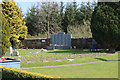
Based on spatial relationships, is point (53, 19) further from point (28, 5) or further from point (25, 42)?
point (25, 42)

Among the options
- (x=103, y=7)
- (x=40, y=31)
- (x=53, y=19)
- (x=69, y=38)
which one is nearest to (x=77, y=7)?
(x=53, y=19)

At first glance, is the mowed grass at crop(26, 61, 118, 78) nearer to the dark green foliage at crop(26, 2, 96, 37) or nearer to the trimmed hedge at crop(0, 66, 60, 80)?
the trimmed hedge at crop(0, 66, 60, 80)

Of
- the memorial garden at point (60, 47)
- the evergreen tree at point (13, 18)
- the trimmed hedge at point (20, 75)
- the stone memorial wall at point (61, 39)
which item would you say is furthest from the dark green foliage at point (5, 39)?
the stone memorial wall at point (61, 39)

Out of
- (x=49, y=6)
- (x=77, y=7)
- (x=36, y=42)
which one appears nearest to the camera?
(x=36, y=42)

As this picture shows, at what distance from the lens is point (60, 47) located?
2716 centimetres

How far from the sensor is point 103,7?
63.8 feet

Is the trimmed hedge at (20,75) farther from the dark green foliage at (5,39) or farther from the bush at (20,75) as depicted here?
the dark green foliage at (5,39)

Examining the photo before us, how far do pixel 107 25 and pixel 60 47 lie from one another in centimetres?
1011

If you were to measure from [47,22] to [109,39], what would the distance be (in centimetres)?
2212

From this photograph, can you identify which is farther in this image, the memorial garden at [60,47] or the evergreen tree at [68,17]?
the evergreen tree at [68,17]

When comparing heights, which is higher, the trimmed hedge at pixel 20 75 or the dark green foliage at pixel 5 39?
the dark green foliage at pixel 5 39

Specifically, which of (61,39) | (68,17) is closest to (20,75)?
(61,39)

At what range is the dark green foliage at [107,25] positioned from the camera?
1859 cm

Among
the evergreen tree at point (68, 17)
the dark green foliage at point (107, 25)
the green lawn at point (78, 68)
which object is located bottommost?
the green lawn at point (78, 68)
